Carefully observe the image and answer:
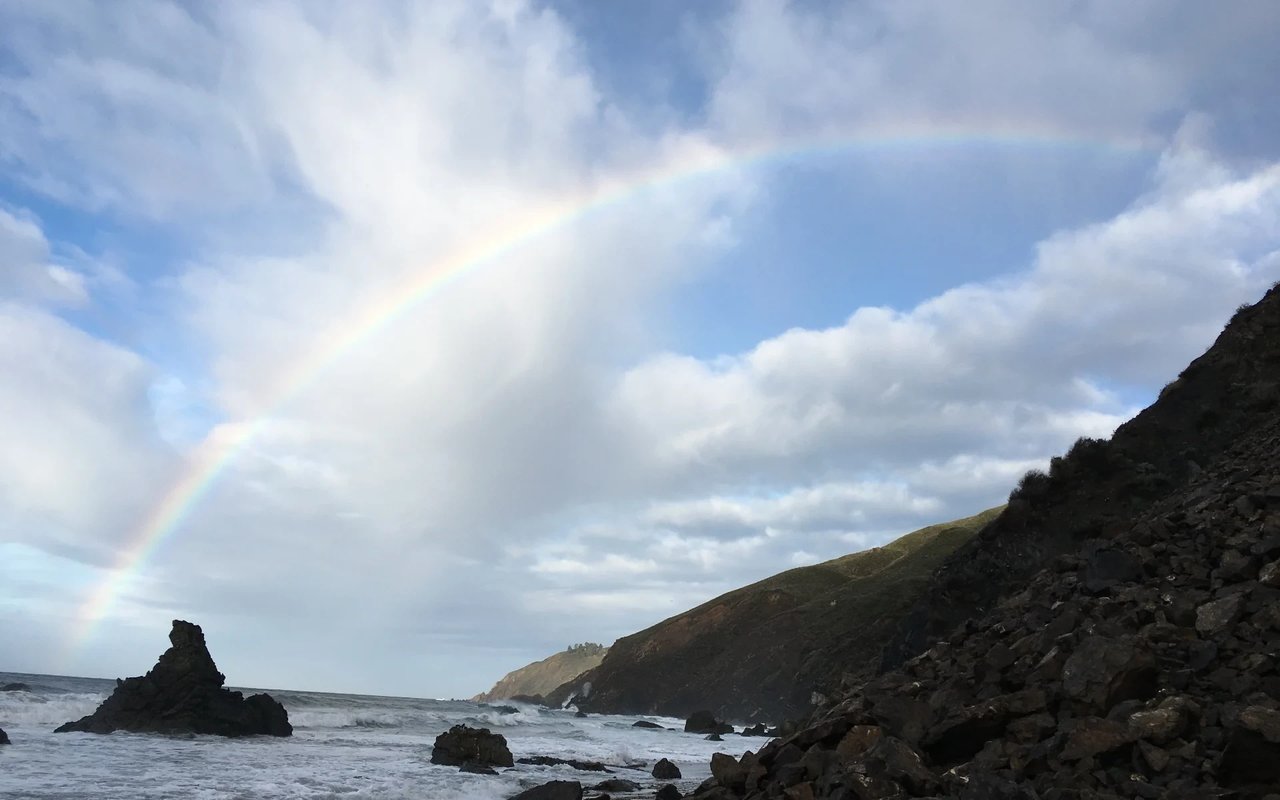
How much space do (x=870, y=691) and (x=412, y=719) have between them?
220 feet

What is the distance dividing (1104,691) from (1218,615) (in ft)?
6.06

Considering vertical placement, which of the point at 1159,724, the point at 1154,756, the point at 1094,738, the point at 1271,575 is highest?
the point at 1271,575

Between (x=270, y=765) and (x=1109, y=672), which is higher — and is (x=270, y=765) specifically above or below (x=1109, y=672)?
below

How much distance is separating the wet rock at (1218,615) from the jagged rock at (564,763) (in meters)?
27.9

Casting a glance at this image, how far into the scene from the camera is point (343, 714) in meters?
70.2

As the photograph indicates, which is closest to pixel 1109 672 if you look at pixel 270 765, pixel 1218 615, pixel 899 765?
pixel 1218 615

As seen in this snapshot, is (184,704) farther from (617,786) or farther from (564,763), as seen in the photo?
(617,786)

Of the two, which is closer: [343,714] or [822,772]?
[822,772]

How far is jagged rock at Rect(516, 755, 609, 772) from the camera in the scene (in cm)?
3325

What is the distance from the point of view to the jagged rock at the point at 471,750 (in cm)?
3203

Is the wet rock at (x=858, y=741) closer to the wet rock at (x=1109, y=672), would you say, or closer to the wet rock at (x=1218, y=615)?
the wet rock at (x=1109, y=672)

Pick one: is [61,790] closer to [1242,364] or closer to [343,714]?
[1242,364]

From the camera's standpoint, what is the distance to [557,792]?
1866 cm

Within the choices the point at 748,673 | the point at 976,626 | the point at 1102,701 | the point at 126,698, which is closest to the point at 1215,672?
the point at 1102,701
